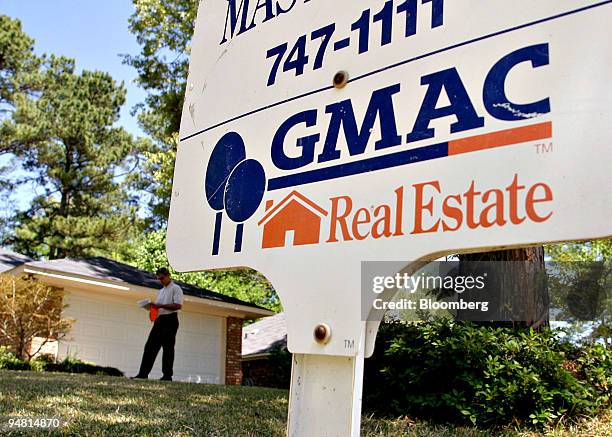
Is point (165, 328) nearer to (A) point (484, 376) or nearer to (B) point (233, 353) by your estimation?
(A) point (484, 376)

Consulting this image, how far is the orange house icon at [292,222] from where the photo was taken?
2.12 meters

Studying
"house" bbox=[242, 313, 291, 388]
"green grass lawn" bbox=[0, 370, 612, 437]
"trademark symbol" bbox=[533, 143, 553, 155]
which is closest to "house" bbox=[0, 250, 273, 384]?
"house" bbox=[242, 313, 291, 388]

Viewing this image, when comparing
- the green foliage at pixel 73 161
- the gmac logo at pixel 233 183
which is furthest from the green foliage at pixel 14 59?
the gmac logo at pixel 233 183

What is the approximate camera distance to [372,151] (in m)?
2.04

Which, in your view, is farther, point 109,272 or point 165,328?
point 109,272

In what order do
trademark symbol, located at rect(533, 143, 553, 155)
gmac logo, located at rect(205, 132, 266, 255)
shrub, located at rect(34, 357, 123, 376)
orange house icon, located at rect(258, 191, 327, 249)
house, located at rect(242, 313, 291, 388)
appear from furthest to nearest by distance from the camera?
house, located at rect(242, 313, 291, 388) < shrub, located at rect(34, 357, 123, 376) < gmac logo, located at rect(205, 132, 266, 255) < orange house icon, located at rect(258, 191, 327, 249) < trademark symbol, located at rect(533, 143, 553, 155)

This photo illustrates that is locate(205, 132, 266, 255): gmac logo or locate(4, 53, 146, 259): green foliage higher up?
locate(4, 53, 146, 259): green foliage

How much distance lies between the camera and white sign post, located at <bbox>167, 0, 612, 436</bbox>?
5.37 ft

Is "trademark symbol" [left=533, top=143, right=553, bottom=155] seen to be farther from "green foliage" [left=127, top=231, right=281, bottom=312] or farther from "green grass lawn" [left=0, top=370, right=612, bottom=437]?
"green foliage" [left=127, top=231, right=281, bottom=312]

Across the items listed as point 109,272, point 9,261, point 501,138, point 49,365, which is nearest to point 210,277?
point 9,261

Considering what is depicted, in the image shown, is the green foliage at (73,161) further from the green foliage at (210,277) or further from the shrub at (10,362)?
the shrub at (10,362)

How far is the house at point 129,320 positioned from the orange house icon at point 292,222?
14.5 metres

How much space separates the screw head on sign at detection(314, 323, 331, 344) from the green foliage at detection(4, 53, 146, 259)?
2943 centimetres

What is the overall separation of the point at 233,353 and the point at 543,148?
18570 millimetres
